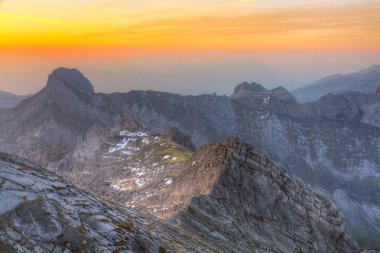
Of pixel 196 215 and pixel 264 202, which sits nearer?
pixel 196 215

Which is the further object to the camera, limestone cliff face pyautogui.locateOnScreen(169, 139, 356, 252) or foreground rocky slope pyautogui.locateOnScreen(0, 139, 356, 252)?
limestone cliff face pyautogui.locateOnScreen(169, 139, 356, 252)

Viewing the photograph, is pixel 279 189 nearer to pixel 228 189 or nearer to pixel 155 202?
pixel 228 189

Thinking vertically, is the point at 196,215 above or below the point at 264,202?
above

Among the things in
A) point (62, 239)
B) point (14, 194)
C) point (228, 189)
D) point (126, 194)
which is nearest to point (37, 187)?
point (14, 194)

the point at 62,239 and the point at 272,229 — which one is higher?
the point at 62,239

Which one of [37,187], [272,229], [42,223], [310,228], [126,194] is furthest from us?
[126,194]

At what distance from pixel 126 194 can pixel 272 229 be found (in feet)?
175

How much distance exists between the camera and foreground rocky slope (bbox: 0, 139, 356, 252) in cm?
2244

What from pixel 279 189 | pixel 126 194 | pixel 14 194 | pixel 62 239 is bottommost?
pixel 126 194

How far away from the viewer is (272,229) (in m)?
77.6

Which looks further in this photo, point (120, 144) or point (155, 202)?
point (120, 144)

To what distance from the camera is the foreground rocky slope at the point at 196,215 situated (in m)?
22.4

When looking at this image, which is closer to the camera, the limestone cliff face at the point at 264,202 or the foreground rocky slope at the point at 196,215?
the foreground rocky slope at the point at 196,215

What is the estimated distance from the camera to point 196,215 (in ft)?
202
